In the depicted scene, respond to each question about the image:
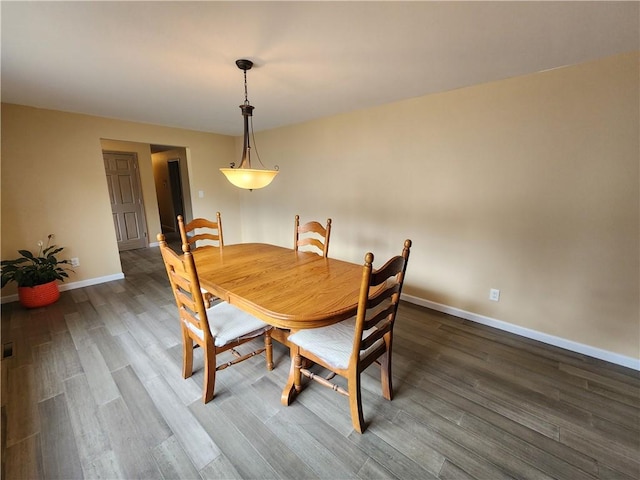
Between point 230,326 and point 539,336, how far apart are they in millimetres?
2480

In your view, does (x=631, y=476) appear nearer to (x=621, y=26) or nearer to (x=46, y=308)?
(x=621, y=26)

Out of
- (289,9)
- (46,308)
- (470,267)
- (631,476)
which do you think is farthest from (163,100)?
(631,476)

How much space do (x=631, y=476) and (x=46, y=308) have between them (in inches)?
182

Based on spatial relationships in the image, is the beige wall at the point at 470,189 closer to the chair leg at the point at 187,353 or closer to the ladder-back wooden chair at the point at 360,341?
the ladder-back wooden chair at the point at 360,341

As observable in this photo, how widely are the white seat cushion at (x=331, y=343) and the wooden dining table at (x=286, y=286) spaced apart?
165 millimetres

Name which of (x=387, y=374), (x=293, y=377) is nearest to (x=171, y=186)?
(x=293, y=377)

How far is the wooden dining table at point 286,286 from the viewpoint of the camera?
129cm

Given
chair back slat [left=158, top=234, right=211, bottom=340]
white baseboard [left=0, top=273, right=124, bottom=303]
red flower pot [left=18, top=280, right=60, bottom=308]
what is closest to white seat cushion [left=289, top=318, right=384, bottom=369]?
chair back slat [left=158, top=234, right=211, bottom=340]

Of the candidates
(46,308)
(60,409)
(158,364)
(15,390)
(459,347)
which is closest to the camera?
(60,409)

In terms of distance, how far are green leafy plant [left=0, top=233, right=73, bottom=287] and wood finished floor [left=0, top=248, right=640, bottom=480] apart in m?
0.75

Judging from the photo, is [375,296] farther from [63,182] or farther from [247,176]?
[63,182]

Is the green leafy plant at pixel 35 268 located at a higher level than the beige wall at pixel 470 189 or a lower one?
lower

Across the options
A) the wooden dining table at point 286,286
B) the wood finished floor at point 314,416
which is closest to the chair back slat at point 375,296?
the wooden dining table at point 286,286

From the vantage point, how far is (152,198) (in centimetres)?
551
